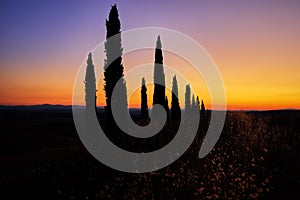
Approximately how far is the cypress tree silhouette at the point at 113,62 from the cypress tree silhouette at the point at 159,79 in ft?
32.8

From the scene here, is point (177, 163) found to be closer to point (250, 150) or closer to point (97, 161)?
point (250, 150)

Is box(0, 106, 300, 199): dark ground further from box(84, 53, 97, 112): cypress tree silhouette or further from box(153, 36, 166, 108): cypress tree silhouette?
box(84, 53, 97, 112): cypress tree silhouette

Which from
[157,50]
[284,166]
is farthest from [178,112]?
[284,166]

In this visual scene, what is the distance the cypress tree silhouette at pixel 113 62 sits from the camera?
28.0 meters

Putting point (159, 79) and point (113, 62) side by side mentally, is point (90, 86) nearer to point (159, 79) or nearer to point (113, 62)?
point (159, 79)

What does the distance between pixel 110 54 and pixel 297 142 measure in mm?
20515

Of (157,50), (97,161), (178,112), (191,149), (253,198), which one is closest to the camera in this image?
(253,198)

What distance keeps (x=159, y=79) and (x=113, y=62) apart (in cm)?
1167

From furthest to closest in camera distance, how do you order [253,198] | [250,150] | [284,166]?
[250,150] → [284,166] → [253,198]

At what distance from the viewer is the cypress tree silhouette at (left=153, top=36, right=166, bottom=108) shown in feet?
126

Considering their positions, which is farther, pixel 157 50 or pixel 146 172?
pixel 157 50

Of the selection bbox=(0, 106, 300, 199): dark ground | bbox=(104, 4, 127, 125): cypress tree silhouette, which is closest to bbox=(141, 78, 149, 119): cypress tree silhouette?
bbox=(104, 4, 127, 125): cypress tree silhouette

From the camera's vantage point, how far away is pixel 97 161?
1162 cm

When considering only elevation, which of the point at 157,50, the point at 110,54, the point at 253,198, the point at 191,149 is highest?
the point at 157,50
